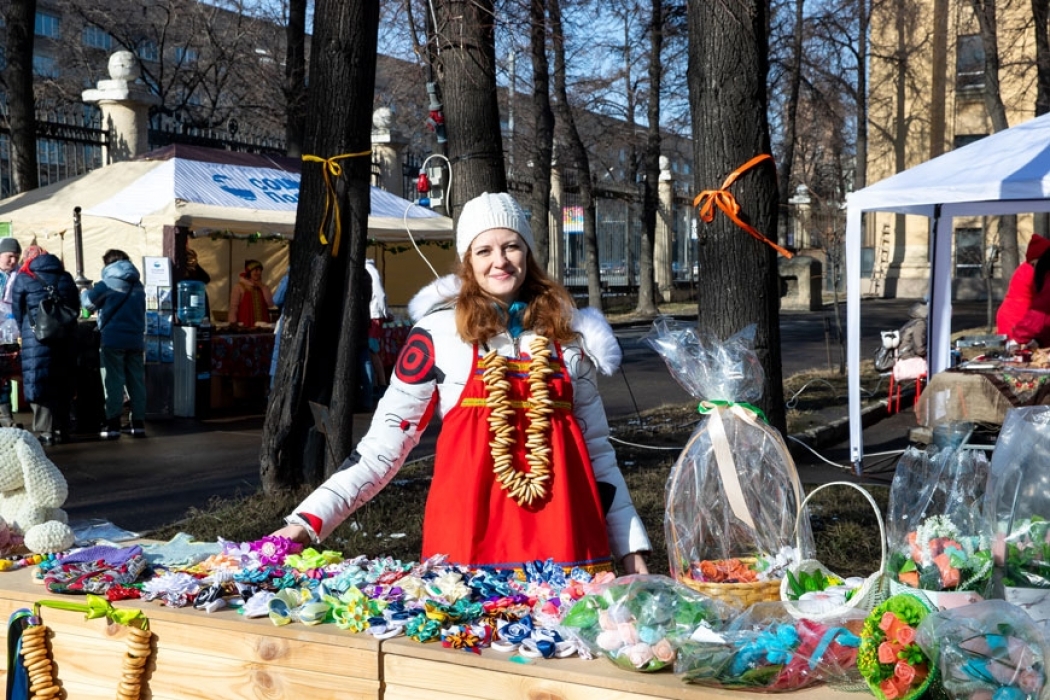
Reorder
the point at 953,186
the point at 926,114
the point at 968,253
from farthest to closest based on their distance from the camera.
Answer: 1. the point at 926,114
2. the point at 968,253
3. the point at 953,186

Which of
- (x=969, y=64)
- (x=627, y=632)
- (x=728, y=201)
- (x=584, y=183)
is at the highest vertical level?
(x=969, y=64)

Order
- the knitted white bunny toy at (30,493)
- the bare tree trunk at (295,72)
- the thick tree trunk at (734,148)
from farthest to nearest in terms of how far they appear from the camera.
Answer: the bare tree trunk at (295,72) → the thick tree trunk at (734,148) → the knitted white bunny toy at (30,493)

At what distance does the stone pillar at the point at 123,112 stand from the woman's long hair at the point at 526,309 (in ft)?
54.3

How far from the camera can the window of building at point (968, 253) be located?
36781mm

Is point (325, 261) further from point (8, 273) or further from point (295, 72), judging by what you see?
point (295, 72)

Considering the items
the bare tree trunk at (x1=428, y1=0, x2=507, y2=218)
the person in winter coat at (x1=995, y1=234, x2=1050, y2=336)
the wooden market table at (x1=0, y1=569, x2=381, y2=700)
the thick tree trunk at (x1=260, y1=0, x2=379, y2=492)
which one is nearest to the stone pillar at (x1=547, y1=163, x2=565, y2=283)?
the person in winter coat at (x1=995, y1=234, x2=1050, y2=336)

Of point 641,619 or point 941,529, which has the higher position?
point 941,529

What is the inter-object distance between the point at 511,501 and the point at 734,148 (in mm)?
3816

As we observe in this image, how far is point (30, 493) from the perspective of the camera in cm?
330

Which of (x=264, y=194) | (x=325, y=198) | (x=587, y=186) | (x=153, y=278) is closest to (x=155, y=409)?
(x=153, y=278)

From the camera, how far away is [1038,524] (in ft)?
7.04

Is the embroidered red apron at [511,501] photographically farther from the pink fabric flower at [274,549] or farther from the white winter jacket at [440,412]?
the pink fabric flower at [274,549]

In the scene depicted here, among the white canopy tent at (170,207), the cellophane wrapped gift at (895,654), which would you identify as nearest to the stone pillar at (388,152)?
the white canopy tent at (170,207)

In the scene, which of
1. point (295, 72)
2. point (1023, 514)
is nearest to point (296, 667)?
point (1023, 514)
